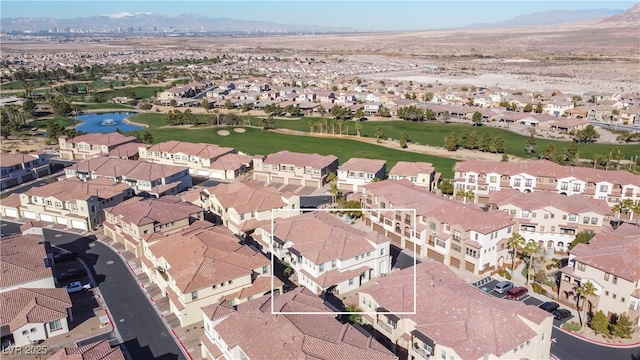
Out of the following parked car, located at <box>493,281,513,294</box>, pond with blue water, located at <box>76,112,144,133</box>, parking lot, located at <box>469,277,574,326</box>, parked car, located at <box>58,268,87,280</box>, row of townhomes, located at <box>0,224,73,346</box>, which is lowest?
parking lot, located at <box>469,277,574,326</box>

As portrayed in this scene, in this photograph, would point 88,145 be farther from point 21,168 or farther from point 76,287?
point 76,287

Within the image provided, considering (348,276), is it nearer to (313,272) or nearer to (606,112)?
(313,272)

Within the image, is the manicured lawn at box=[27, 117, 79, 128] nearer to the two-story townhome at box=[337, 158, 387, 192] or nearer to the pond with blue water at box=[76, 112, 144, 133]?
the pond with blue water at box=[76, 112, 144, 133]

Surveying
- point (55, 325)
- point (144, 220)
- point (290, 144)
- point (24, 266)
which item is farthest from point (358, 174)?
point (55, 325)

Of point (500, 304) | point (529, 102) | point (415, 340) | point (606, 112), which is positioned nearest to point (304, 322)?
point (415, 340)

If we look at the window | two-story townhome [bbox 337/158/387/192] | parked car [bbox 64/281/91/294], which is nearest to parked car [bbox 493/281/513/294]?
two-story townhome [bbox 337/158/387/192]

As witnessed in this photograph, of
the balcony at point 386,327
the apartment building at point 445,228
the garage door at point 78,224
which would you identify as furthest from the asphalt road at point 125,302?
the apartment building at point 445,228
